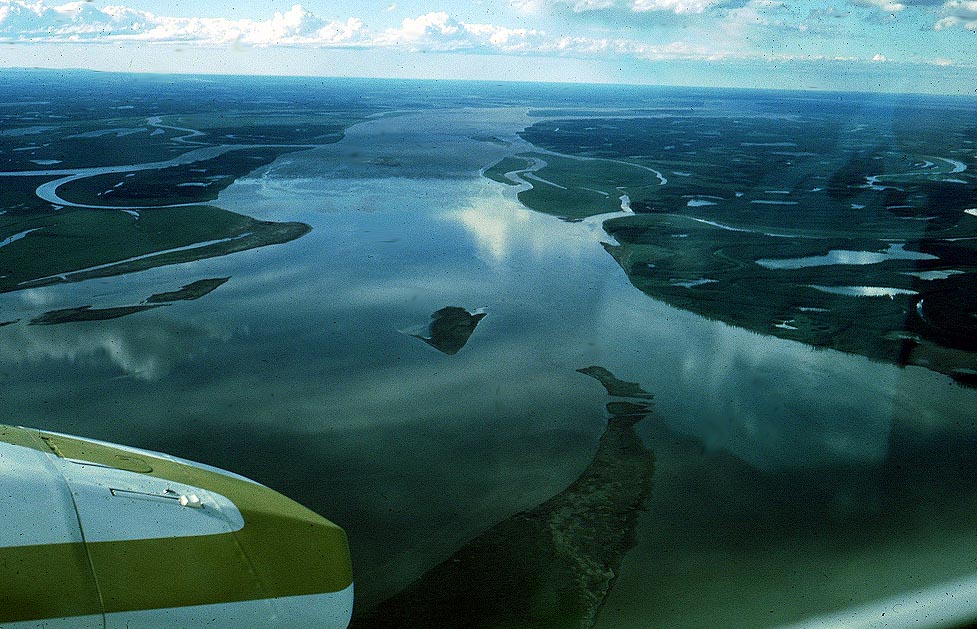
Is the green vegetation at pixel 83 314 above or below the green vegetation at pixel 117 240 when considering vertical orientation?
below

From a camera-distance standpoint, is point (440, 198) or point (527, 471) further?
point (440, 198)

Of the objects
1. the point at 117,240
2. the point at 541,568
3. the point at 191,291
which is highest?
the point at 117,240

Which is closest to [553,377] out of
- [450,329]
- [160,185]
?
[450,329]

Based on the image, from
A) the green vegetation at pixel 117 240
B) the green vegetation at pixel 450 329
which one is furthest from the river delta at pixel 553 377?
the green vegetation at pixel 117 240

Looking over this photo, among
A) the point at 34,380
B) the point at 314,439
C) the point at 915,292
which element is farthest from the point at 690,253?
the point at 34,380

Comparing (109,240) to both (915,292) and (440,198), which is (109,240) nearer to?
(440,198)

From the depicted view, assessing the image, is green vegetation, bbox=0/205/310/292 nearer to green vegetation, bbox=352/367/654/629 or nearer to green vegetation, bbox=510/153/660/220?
green vegetation, bbox=510/153/660/220

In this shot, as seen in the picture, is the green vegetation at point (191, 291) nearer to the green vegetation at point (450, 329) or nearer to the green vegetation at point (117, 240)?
the green vegetation at point (117, 240)

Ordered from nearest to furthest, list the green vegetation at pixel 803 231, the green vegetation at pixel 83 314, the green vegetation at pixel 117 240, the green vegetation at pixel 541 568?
the green vegetation at pixel 541 568
the green vegetation at pixel 83 314
the green vegetation at pixel 803 231
the green vegetation at pixel 117 240

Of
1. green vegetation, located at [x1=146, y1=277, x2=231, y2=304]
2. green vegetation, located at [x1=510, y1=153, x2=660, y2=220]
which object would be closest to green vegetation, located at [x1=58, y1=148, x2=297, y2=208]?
green vegetation, located at [x1=146, y1=277, x2=231, y2=304]

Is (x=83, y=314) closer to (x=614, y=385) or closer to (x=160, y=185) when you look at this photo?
(x=614, y=385)

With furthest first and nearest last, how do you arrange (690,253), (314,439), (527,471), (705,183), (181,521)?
(705,183) < (690,253) < (314,439) < (527,471) < (181,521)
